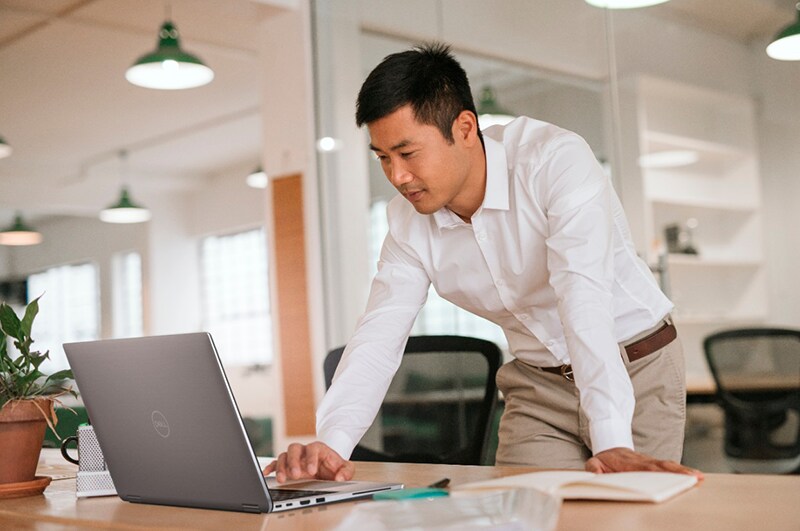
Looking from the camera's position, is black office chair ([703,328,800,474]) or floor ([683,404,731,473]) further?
floor ([683,404,731,473])

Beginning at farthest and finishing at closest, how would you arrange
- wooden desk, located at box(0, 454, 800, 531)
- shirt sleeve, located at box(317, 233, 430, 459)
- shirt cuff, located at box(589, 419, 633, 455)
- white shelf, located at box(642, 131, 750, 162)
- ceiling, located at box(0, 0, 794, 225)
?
ceiling, located at box(0, 0, 794, 225) < white shelf, located at box(642, 131, 750, 162) < shirt sleeve, located at box(317, 233, 430, 459) < shirt cuff, located at box(589, 419, 633, 455) < wooden desk, located at box(0, 454, 800, 531)

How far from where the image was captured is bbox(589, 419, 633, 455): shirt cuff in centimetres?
150

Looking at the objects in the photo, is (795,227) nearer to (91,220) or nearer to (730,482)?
(730,482)

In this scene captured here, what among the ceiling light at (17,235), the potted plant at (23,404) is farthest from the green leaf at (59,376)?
the ceiling light at (17,235)

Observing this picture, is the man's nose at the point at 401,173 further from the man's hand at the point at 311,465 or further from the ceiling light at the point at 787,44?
the ceiling light at the point at 787,44

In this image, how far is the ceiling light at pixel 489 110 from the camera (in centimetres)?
412

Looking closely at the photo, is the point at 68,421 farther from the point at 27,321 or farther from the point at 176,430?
the point at 176,430

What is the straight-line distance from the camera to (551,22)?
13.0 feet

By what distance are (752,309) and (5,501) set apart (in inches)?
104

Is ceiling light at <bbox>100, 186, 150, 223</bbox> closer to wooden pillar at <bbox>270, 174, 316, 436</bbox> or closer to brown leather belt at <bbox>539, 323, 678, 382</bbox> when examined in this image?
wooden pillar at <bbox>270, 174, 316, 436</bbox>

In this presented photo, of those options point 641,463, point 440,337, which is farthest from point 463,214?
point 641,463

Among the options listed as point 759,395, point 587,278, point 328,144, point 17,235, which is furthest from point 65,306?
point 587,278

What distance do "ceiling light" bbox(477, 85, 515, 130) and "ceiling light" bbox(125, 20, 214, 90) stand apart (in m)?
1.16

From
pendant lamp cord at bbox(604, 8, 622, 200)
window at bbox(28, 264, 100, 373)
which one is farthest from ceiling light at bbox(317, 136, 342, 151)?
window at bbox(28, 264, 100, 373)
